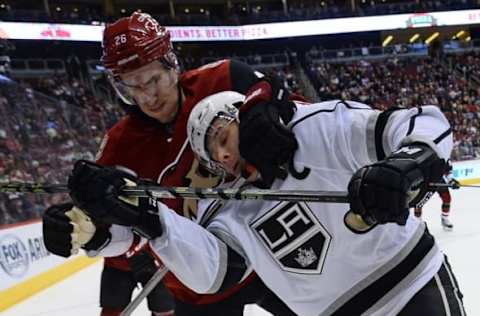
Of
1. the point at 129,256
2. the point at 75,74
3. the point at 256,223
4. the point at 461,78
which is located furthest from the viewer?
the point at 461,78

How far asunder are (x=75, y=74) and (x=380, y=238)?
12479 mm

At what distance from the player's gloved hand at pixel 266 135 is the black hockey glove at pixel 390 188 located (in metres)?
0.33

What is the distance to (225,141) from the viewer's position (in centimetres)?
134

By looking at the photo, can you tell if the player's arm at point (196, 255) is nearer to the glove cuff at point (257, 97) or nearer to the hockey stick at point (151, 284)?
the glove cuff at point (257, 97)

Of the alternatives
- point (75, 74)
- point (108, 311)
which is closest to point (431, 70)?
point (75, 74)

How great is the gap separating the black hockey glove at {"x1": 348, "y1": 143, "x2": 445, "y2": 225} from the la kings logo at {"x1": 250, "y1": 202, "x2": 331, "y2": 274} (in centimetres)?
35

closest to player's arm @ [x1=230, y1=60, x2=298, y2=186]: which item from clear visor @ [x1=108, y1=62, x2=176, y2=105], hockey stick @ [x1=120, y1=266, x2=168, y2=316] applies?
clear visor @ [x1=108, y1=62, x2=176, y2=105]

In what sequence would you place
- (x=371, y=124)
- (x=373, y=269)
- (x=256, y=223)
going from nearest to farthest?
1. (x=371, y=124)
2. (x=373, y=269)
3. (x=256, y=223)

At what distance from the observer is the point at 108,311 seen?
2492 mm

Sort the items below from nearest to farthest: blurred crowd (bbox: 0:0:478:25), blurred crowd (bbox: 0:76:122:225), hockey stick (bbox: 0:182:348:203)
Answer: hockey stick (bbox: 0:182:348:203) < blurred crowd (bbox: 0:76:122:225) < blurred crowd (bbox: 0:0:478:25)

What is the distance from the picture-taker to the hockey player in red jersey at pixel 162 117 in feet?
5.54

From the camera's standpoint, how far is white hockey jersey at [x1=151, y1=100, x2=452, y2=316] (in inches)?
50.4

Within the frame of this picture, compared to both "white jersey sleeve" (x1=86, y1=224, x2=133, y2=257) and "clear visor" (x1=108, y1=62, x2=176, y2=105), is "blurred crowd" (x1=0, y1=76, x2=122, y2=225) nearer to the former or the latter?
"clear visor" (x1=108, y1=62, x2=176, y2=105)

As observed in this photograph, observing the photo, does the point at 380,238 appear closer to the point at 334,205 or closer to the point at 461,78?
the point at 334,205
